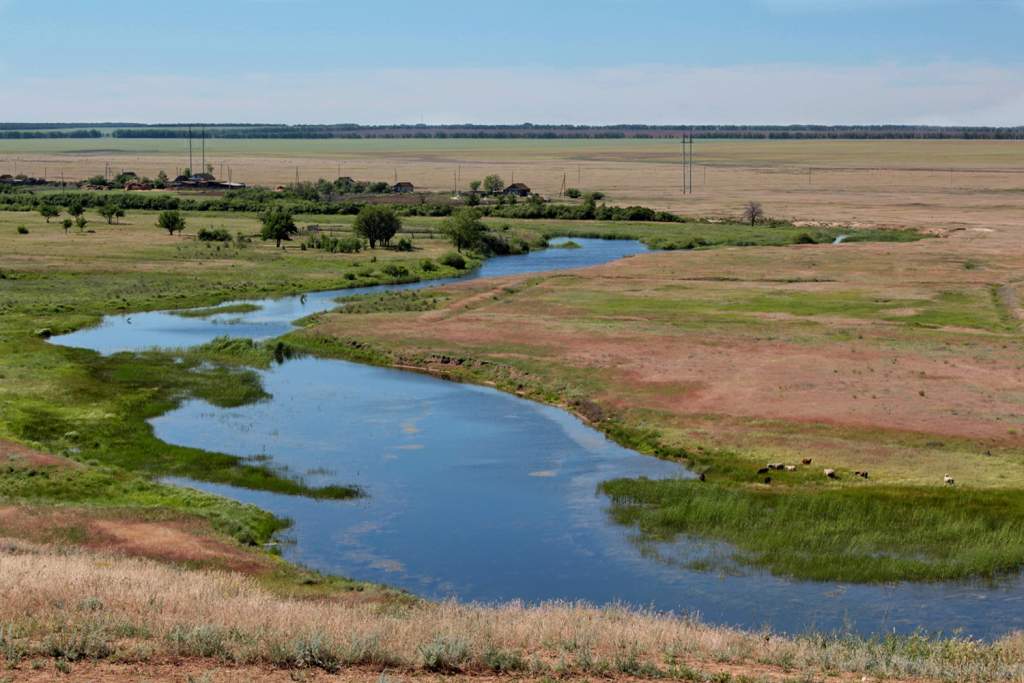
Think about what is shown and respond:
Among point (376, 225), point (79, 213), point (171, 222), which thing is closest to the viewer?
point (376, 225)

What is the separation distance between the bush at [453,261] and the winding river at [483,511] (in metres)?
37.2

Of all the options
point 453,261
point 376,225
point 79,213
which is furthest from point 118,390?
point 79,213

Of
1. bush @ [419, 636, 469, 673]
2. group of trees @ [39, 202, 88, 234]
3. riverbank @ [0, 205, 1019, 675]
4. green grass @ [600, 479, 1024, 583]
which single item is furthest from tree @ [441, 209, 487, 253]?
bush @ [419, 636, 469, 673]

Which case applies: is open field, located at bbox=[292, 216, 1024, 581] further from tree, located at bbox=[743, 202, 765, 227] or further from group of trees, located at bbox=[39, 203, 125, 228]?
group of trees, located at bbox=[39, 203, 125, 228]

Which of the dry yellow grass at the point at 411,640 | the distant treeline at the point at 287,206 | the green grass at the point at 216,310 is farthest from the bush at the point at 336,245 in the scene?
the dry yellow grass at the point at 411,640

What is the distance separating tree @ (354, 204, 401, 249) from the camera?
103375 millimetres

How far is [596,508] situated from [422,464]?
670 centimetres

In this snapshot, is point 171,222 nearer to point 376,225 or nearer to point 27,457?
point 376,225

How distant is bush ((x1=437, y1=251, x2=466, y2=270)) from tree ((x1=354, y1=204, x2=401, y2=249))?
42.1 feet

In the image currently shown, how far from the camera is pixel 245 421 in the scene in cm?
4397

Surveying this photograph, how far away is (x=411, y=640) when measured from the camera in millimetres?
18688

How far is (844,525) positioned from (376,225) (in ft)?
247

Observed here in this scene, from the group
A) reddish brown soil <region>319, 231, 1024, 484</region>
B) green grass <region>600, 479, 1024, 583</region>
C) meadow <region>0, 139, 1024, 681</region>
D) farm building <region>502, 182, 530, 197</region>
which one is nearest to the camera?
meadow <region>0, 139, 1024, 681</region>

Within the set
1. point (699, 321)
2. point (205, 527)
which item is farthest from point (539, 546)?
point (699, 321)
